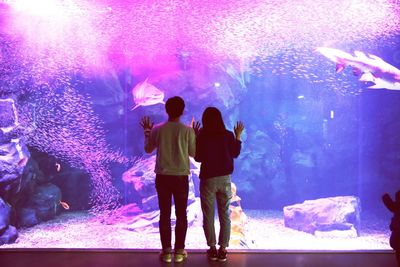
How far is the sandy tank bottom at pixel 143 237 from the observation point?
702 centimetres

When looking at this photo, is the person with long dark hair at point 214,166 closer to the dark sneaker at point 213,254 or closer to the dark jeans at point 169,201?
the dark sneaker at point 213,254

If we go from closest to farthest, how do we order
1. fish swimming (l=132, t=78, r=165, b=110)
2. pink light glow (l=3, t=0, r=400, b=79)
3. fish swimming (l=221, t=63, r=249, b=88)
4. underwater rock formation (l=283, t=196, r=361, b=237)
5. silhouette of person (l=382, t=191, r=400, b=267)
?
silhouette of person (l=382, t=191, r=400, b=267)
pink light glow (l=3, t=0, r=400, b=79)
fish swimming (l=132, t=78, r=165, b=110)
underwater rock formation (l=283, t=196, r=361, b=237)
fish swimming (l=221, t=63, r=249, b=88)

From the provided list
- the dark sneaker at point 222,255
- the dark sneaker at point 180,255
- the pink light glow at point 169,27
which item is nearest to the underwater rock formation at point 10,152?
the pink light glow at point 169,27

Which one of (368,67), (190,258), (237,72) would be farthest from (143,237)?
(368,67)

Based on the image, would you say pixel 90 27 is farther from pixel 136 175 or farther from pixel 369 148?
pixel 369 148

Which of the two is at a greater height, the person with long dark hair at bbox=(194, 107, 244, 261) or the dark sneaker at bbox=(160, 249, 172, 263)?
the person with long dark hair at bbox=(194, 107, 244, 261)

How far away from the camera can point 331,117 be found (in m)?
11.6

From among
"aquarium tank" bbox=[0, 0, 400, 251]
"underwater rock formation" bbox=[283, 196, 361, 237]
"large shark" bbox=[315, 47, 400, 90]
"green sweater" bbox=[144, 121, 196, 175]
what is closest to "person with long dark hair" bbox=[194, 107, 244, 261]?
"green sweater" bbox=[144, 121, 196, 175]

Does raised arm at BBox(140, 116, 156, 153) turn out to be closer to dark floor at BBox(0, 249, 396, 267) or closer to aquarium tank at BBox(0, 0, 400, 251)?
dark floor at BBox(0, 249, 396, 267)

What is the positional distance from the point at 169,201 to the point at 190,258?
0.64 meters

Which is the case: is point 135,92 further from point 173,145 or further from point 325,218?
point 325,218

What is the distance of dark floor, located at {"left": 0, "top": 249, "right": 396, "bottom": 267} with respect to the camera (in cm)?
343

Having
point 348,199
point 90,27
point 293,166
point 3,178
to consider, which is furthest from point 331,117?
point 3,178

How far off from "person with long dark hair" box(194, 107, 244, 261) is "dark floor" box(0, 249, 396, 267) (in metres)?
0.26
